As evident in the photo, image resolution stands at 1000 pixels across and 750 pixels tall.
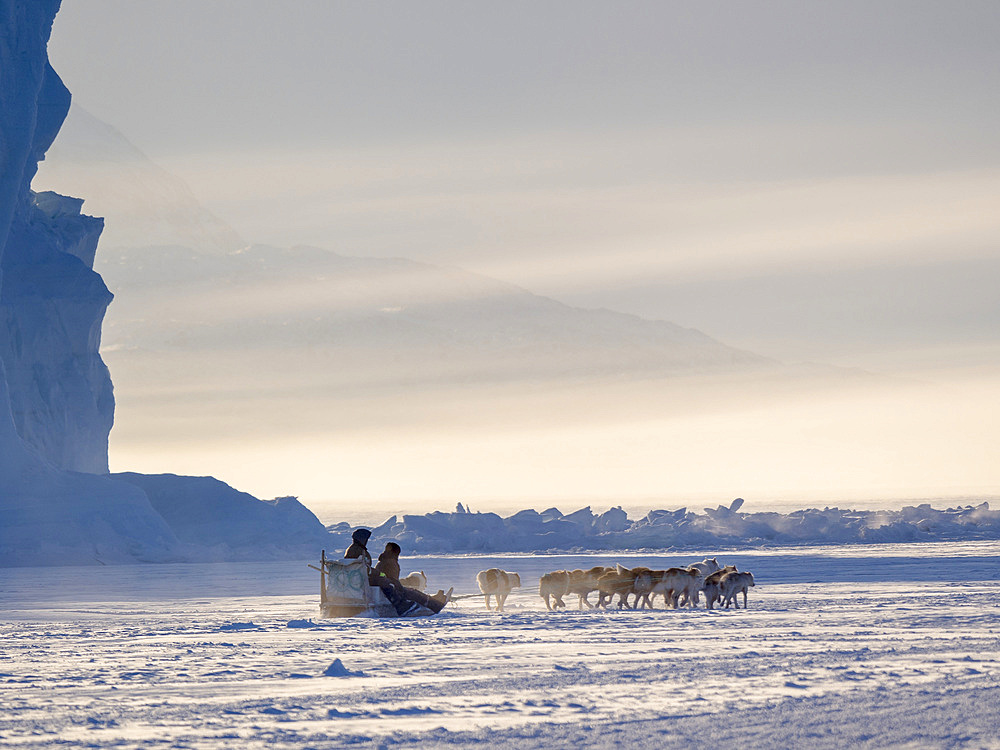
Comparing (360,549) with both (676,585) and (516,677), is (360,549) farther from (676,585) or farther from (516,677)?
(516,677)

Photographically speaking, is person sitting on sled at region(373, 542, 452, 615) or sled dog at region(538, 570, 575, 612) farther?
sled dog at region(538, 570, 575, 612)

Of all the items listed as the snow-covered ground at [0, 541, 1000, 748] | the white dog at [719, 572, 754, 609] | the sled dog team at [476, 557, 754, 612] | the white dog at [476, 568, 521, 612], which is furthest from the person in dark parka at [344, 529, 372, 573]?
the white dog at [719, 572, 754, 609]

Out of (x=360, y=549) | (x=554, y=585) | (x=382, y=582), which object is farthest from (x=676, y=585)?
(x=360, y=549)

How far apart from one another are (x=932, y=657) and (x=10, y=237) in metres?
42.8

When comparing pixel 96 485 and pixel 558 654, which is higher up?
pixel 96 485

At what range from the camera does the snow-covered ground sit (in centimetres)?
663

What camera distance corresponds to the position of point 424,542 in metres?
50.4

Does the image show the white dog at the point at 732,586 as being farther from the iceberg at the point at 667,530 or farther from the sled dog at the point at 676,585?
the iceberg at the point at 667,530

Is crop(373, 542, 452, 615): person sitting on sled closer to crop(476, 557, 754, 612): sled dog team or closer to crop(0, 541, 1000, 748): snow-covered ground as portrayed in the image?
crop(0, 541, 1000, 748): snow-covered ground

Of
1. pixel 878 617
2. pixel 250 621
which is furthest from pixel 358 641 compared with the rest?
pixel 878 617

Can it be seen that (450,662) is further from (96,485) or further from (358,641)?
(96,485)

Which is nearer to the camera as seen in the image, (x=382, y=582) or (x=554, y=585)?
(x=382, y=582)

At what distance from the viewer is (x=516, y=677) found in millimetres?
8836

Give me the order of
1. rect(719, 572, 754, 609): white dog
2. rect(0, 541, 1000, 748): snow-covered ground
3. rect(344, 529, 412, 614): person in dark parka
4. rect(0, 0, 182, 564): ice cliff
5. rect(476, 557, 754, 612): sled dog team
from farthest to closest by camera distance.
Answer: rect(0, 0, 182, 564): ice cliff
rect(476, 557, 754, 612): sled dog team
rect(719, 572, 754, 609): white dog
rect(344, 529, 412, 614): person in dark parka
rect(0, 541, 1000, 748): snow-covered ground
